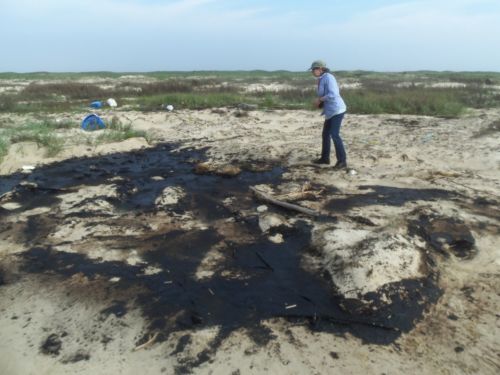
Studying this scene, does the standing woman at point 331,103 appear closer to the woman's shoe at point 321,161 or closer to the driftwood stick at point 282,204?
the woman's shoe at point 321,161

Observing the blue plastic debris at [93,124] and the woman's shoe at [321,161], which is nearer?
the woman's shoe at [321,161]

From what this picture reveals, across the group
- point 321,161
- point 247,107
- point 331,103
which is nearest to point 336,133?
point 331,103

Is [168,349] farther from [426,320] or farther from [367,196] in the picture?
[367,196]

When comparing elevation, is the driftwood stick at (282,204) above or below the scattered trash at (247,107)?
below

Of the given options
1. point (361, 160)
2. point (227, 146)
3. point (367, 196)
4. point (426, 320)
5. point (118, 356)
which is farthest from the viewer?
point (227, 146)

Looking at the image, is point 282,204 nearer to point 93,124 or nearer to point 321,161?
point 321,161

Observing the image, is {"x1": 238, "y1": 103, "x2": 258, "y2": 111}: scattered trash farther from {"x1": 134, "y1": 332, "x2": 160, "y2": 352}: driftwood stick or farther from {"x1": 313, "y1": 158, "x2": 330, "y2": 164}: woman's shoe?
{"x1": 134, "y1": 332, "x2": 160, "y2": 352}: driftwood stick

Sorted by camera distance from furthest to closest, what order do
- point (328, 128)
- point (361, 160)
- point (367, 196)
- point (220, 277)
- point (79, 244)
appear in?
point (361, 160)
point (328, 128)
point (367, 196)
point (79, 244)
point (220, 277)

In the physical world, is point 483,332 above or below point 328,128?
below

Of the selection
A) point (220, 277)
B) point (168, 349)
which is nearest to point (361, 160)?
point (220, 277)

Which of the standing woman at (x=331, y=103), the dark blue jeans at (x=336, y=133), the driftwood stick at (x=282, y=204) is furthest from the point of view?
the dark blue jeans at (x=336, y=133)

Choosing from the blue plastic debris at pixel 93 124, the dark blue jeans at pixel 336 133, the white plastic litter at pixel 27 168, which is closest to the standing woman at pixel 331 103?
the dark blue jeans at pixel 336 133

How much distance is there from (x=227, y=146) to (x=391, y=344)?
235 inches

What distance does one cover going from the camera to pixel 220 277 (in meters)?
3.49
